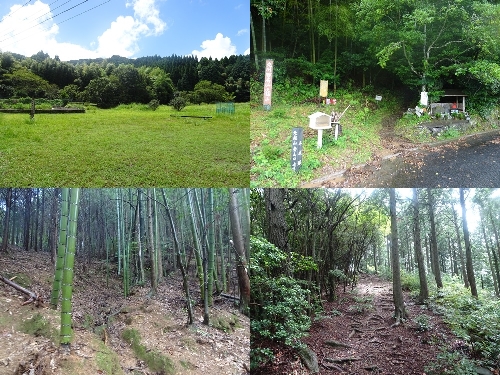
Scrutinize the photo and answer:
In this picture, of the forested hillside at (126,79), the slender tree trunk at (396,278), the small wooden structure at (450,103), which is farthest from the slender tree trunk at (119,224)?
the small wooden structure at (450,103)

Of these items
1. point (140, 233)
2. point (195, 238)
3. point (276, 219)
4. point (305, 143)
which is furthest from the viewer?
point (140, 233)

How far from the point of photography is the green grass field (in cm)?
637

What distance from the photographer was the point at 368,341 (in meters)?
6.22

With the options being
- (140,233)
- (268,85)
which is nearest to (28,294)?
(140,233)

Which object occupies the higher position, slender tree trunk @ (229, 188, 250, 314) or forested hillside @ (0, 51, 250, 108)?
forested hillside @ (0, 51, 250, 108)

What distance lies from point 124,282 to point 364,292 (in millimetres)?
4867

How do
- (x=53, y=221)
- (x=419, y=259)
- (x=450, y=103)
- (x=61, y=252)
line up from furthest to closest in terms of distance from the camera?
(x=450, y=103) → (x=419, y=259) → (x=53, y=221) → (x=61, y=252)

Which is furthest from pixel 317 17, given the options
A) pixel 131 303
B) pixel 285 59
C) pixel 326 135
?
pixel 131 303

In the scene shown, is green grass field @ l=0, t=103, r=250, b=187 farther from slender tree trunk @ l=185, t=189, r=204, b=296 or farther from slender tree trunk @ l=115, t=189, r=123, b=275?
slender tree trunk @ l=115, t=189, r=123, b=275

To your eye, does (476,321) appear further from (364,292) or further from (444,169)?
(444,169)

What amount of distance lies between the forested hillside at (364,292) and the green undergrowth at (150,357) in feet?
4.36

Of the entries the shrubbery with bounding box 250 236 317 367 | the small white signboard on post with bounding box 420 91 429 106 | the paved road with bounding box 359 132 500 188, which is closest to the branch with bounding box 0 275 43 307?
the shrubbery with bounding box 250 236 317 367

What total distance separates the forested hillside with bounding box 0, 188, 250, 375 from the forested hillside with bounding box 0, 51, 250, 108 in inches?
99.1

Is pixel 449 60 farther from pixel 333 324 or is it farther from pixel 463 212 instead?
pixel 333 324
